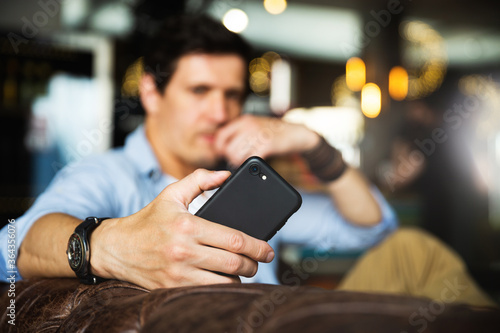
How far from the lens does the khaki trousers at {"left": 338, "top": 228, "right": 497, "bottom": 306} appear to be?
57.5 inches

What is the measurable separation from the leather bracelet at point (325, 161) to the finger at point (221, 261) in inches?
29.0

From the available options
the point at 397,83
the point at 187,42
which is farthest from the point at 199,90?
the point at 397,83

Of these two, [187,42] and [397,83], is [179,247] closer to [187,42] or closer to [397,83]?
[187,42]

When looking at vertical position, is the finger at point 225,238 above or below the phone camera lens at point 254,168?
below

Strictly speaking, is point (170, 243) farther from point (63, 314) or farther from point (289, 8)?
point (289, 8)

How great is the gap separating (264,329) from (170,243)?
0.23 metres

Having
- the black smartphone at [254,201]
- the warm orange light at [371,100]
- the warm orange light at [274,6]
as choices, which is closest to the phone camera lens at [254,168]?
the black smartphone at [254,201]

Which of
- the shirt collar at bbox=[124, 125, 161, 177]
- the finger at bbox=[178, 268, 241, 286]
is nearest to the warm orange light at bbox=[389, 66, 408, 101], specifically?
the shirt collar at bbox=[124, 125, 161, 177]

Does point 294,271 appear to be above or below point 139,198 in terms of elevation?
below

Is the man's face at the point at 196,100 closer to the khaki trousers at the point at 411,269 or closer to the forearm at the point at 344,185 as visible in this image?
the forearm at the point at 344,185

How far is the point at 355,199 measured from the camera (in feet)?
→ 4.68

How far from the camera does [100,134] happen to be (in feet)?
11.3

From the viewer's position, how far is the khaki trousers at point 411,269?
4.79 feet

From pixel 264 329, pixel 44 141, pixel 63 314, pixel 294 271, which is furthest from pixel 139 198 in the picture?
pixel 44 141
